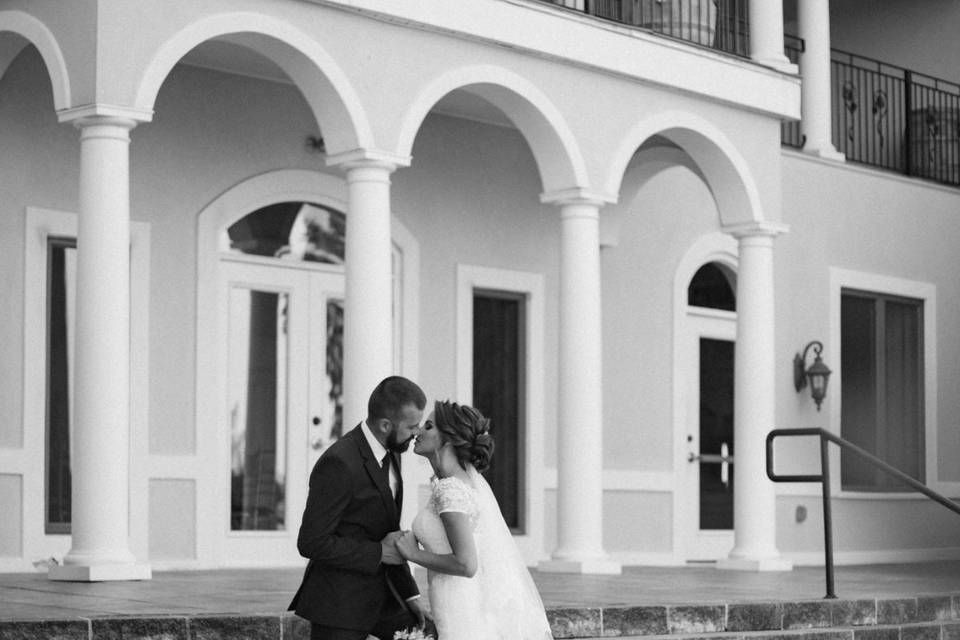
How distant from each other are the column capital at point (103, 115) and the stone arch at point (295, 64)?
0.24ft

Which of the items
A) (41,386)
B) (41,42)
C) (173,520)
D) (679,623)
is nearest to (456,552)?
(679,623)

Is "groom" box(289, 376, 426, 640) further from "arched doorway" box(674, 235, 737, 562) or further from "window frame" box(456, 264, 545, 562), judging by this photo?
"arched doorway" box(674, 235, 737, 562)

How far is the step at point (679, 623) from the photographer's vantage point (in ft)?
21.0

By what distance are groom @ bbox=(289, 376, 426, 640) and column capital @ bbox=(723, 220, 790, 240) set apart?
7.85m

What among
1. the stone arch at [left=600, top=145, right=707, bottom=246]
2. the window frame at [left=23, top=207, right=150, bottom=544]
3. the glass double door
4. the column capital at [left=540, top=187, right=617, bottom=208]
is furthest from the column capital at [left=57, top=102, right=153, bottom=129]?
the stone arch at [left=600, top=145, right=707, bottom=246]

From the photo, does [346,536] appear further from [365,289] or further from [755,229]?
[755,229]

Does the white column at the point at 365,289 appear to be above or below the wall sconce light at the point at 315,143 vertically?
below

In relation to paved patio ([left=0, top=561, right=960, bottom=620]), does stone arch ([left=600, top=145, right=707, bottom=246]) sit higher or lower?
higher

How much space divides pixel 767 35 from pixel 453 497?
27.9ft

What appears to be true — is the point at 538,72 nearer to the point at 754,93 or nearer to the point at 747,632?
the point at 754,93

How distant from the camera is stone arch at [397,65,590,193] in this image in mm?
10281

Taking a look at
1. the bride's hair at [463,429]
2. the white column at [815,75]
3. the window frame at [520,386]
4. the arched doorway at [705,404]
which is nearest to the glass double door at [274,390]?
the window frame at [520,386]

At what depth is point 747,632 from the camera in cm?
875

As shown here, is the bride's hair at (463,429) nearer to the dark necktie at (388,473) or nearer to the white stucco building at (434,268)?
the dark necktie at (388,473)
